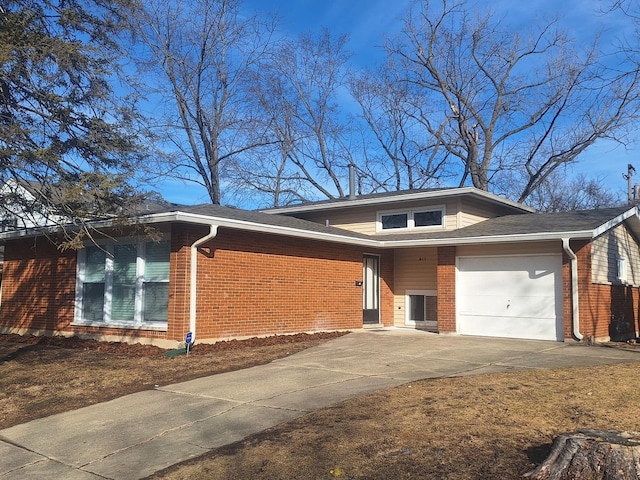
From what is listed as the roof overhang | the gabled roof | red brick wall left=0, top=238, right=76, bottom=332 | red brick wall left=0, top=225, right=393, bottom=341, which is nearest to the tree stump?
the roof overhang

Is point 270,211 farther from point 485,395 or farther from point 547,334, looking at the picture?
point 485,395

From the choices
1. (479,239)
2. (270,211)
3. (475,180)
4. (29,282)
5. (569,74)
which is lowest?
(29,282)

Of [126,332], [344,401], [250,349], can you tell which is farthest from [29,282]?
[344,401]

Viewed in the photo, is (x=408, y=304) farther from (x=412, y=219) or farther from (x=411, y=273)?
(x=412, y=219)

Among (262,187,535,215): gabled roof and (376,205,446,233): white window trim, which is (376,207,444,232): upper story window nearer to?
(376,205,446,233): white window trim

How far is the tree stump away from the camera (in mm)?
4008

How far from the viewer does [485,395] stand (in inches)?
267

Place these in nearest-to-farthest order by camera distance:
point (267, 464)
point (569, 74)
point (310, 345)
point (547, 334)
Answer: point (267, 464) < point (310, 345) < point (547, 334) < point (569, 74)

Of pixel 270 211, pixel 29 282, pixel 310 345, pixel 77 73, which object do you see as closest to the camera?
pixel 77 73

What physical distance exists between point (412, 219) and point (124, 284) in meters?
8.68

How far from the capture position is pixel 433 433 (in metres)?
5.38

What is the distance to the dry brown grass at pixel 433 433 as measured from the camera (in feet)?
15.2

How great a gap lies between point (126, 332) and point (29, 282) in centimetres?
450

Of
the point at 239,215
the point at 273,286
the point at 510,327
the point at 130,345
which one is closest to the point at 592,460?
the point at 273,286
